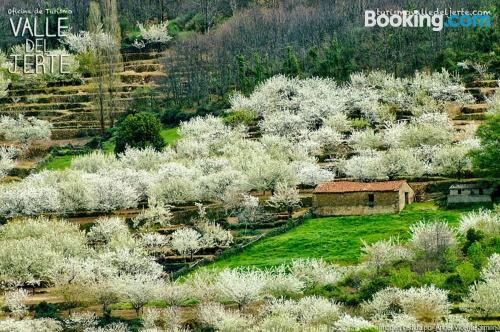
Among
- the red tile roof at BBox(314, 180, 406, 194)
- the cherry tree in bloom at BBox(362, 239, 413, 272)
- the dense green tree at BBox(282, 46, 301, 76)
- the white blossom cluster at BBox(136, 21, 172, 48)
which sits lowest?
the cherry tree in bloom at BBox(362, 239, 413, 272)

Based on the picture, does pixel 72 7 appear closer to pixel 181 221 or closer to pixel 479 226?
pixel 181 221

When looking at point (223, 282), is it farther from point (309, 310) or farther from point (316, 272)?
point (309, 310)

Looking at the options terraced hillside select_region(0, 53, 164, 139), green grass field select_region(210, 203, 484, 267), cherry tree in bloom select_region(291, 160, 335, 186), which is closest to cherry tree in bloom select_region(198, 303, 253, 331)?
green grass field select_region(210, 203, 484, 267)

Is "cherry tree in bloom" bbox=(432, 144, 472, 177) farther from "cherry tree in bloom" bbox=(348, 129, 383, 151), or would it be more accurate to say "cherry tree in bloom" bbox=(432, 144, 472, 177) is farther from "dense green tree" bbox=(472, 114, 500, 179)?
"cherry tree in bloom" bbox=(348, 129, 383, 151)

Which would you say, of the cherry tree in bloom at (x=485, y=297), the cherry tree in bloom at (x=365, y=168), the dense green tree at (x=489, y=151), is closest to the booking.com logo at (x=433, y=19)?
the cherry tree in bloom at (x=365, y=168)

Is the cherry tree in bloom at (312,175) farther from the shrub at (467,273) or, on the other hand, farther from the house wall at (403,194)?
the shrub at (467,273)

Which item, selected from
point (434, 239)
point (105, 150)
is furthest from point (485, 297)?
point (105, 150)

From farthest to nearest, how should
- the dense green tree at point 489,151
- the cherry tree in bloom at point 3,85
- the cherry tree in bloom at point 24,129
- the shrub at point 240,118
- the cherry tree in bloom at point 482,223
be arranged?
the cherry tree in bloom at point 3,85
the cherry tree in bloom at point 24,129
the shrub at point 240,118
the dense green tree at point 489,151
the cherry tree in bloom at point 482,223
